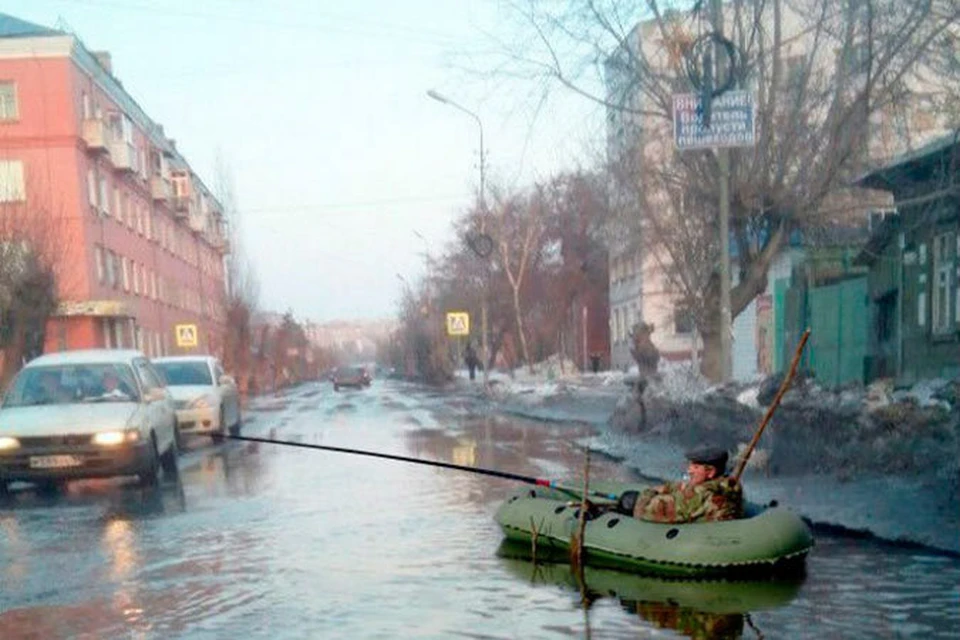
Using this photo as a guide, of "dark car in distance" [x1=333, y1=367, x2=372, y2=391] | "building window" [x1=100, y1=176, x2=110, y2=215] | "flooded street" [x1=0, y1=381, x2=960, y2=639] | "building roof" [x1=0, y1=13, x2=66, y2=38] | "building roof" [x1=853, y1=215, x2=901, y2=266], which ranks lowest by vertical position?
"dark car in distance" [x1=333, y1=367, x2=372, y2=391]

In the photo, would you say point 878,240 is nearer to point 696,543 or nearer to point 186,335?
point 696,543

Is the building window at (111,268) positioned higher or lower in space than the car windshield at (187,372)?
higher

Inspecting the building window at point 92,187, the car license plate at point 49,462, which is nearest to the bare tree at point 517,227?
the building window at point 92,187

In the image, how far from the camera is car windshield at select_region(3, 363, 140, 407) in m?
13.7

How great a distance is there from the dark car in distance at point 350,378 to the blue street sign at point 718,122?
143 ft

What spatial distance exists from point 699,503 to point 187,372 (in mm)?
15637

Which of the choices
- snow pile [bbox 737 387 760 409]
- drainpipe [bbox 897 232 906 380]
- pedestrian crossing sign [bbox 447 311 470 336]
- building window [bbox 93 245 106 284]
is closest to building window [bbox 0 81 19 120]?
Result: building window [bbox 93 245 106 284]

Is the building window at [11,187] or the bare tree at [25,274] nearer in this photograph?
the bare tree at [25,274]

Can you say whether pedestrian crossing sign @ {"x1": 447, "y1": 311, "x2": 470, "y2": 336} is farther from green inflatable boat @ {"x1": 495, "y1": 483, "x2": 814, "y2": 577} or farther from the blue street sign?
green inflatable boat @ {"x1": 495, "y1": 483, "x2": 814, "y2": 577}

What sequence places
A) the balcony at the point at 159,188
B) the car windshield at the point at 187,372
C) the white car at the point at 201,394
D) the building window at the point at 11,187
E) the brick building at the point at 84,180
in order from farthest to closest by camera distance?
1. the balcony at the point at 159,188
2. the brick building at the point at 84,180
3. the building window at the point at 11,187
4. the car windshield at the point at 187,372
5. the white car at the point at 201,394

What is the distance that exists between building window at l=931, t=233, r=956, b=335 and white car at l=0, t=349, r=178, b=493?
12.8 meters

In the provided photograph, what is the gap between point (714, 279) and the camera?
68.2ft

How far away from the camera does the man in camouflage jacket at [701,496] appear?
7777 mm

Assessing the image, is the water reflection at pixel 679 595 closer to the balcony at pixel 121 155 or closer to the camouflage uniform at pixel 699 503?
the camouflage uniform at pixel 699 503
